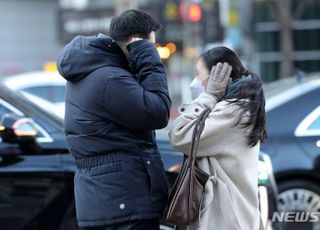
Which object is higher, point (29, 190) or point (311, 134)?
point (29, 190)

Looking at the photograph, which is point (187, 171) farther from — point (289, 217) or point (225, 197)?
point (289, 217)

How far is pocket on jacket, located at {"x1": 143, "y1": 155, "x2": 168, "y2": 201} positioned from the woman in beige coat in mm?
139

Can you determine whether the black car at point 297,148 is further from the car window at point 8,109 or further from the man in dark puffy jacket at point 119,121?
the man in dark puffy jacket at point 119,121

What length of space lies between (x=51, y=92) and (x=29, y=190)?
7.60 metres

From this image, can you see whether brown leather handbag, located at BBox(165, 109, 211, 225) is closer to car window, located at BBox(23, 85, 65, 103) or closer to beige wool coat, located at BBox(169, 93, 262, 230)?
beige wool coat, located at BBox(169, 93, 262, 230)

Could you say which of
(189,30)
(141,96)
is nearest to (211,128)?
(141,96)

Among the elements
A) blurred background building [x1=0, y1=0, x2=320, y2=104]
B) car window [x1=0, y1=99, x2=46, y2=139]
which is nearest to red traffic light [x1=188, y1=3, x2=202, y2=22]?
blurred background building [x1=0, y1=0, x2=320, y2=104]

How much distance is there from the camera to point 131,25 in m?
3.37

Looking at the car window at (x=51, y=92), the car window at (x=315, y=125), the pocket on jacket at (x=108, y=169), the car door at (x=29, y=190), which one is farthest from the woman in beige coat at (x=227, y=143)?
the car window at (x=51, y=92)

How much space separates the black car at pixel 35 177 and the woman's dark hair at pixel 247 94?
4.11 ft

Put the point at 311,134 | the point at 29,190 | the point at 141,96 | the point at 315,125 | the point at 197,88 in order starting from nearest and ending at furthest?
the point at 141,96, the point at 197,88, the point at 29,190, the point at 315,125, the point at 311,134

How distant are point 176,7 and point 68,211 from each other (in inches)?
750

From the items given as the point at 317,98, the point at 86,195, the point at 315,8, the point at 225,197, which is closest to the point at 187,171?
the point at 225,197

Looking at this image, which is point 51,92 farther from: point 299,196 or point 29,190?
point 29,190
